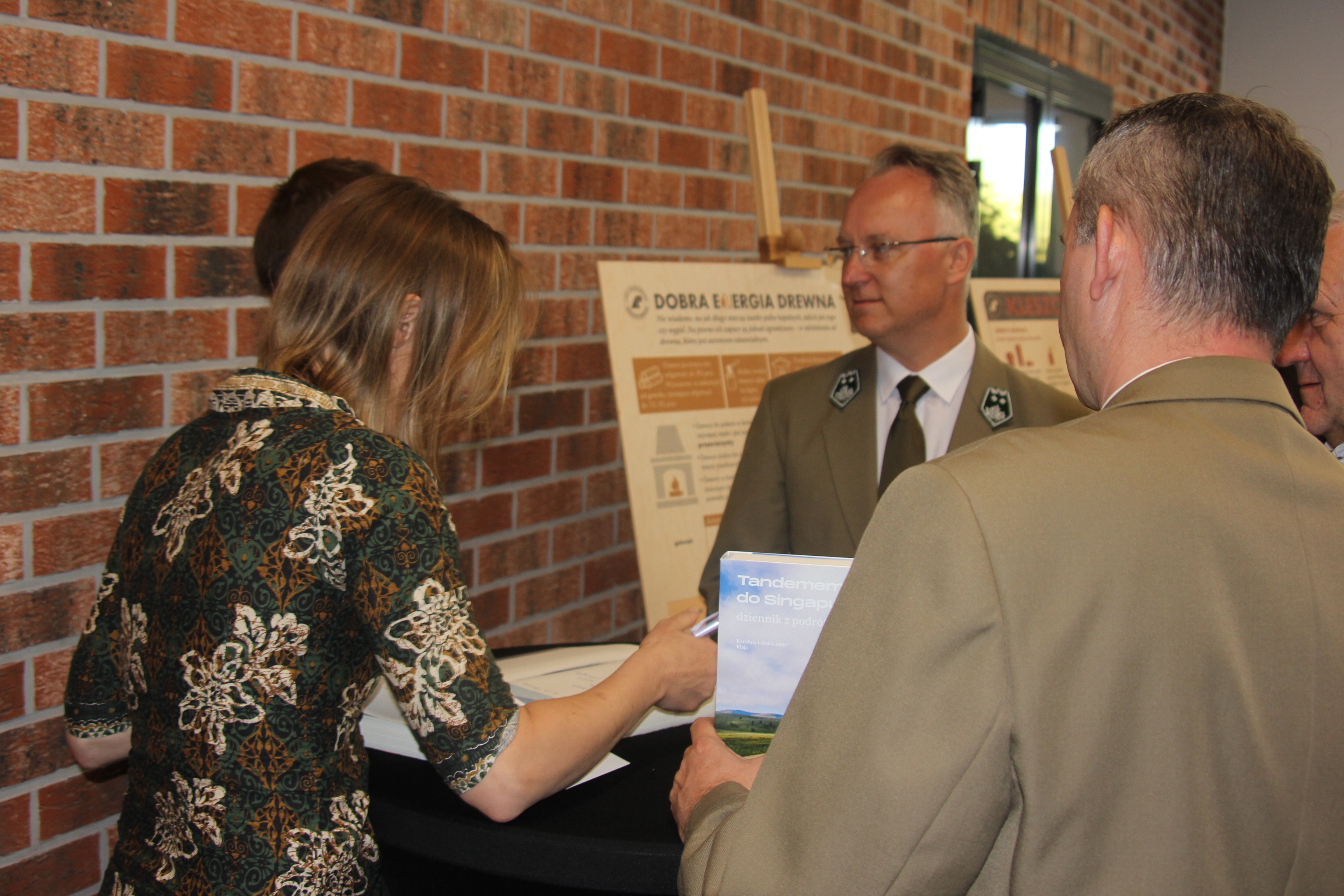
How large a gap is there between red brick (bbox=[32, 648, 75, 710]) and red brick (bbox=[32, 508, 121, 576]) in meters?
0.13

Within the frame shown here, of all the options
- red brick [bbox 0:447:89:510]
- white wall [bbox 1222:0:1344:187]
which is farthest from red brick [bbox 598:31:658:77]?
white wall [bbox 1222:0:1344:187]

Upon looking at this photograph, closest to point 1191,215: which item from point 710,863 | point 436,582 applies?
point 710,863

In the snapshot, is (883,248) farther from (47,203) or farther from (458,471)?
(47,203)

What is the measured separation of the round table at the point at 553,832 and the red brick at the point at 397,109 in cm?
123

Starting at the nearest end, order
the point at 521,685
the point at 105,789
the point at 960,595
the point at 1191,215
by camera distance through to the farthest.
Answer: the point at 960,595, the point at 1191,215, the point at 521,685, the point at 105,789

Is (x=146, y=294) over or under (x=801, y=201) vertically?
under

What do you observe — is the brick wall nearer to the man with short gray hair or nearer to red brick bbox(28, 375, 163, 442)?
red brick bbox(28, 375, 163, 442)

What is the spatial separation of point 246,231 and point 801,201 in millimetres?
1911

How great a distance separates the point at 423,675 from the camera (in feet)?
3.38

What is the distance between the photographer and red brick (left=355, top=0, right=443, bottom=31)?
1.88m

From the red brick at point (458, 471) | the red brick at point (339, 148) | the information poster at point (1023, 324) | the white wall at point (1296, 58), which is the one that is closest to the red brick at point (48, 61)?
the red brick at point (339, 148)

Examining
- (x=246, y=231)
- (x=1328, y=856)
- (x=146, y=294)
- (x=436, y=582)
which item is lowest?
(x=1328, y=856)

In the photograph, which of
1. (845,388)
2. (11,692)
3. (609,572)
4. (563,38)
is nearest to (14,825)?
(11,692)

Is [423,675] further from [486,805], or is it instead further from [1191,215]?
[1191,215]
